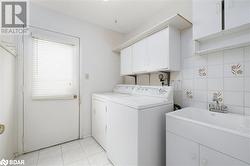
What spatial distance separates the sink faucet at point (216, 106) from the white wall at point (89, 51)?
1915 mm

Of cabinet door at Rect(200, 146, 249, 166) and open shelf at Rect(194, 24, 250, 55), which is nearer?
cabinet door at Rect(200, 146, 249, 166)

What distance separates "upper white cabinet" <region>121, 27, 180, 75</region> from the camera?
5.23 ft

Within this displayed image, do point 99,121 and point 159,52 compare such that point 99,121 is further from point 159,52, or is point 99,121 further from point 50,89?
point 159,52

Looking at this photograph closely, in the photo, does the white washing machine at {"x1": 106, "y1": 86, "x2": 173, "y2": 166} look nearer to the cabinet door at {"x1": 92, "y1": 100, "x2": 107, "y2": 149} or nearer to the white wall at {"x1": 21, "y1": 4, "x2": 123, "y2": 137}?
the cabinet door at {"x1": 92, "y1": 100, "x2": 107, "y2": 149}

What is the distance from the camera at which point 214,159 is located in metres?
0.91

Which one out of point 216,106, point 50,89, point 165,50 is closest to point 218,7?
point 165,50

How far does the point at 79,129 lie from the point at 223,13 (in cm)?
274

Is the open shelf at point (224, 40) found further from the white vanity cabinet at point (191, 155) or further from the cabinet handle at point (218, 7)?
the white vanity cabinet at point (191, 155)

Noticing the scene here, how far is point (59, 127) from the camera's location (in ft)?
7.02

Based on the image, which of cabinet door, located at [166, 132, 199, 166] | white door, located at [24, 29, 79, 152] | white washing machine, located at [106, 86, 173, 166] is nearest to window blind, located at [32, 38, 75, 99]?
white door, located at [24, 29, 79, 152]

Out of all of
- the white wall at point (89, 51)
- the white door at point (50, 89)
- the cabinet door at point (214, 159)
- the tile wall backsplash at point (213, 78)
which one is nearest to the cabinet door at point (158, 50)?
the tile wall backsplash at point (213, 78)

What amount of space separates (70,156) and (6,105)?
3.64ft

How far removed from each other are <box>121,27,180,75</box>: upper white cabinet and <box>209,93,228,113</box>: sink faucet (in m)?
0.58

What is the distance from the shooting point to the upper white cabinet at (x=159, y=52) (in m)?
1.59
